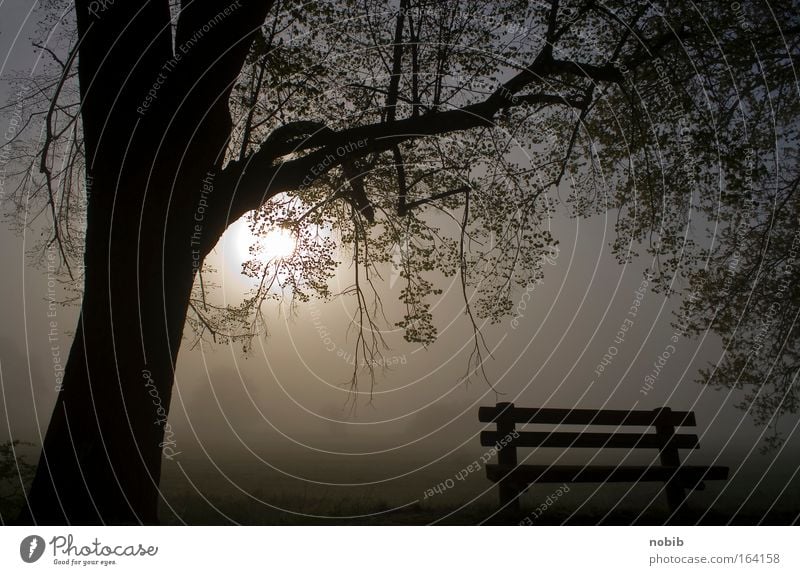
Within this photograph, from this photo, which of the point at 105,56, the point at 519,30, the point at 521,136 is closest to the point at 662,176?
the point at 521,136

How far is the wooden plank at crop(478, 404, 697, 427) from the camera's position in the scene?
28.8 ft

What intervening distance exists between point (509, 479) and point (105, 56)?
312 inches

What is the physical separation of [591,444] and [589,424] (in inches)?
12.5

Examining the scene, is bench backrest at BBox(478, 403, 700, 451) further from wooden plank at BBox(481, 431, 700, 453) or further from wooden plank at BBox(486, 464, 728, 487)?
wooden plank at BBox(486, 464, 728, 487)

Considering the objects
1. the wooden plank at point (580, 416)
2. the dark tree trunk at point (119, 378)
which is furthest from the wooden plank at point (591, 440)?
the dark tree trunk at point (119, 378)

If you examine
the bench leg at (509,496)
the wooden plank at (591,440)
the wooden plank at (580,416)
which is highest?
the wooden plank at (580,416)

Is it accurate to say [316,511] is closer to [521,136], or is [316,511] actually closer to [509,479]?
[509,479]

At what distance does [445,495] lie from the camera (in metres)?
9.85

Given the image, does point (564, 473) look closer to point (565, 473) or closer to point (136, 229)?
point (565, 473)
